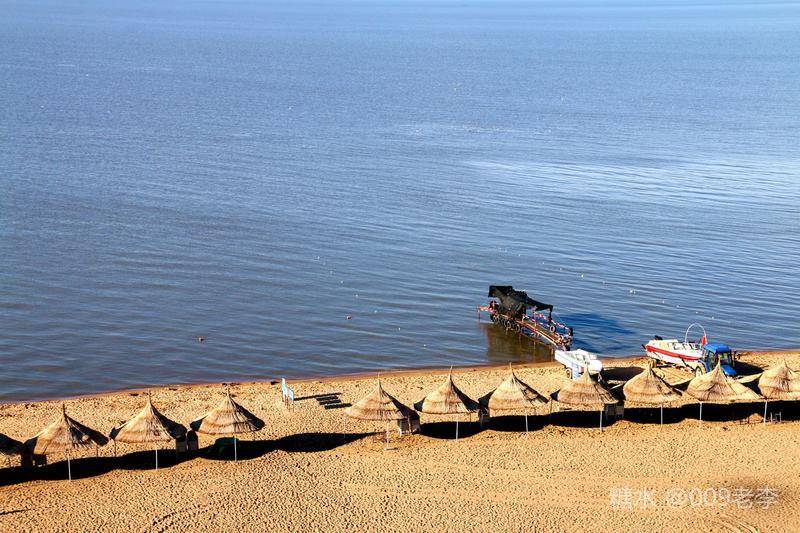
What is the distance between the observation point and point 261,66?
156 meters

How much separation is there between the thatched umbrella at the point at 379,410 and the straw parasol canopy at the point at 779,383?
1332cm

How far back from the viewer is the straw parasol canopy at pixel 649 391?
34688 millimetres

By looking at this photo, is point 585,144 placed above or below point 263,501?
above

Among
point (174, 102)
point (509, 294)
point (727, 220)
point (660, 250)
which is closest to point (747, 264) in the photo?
point (660, 250)

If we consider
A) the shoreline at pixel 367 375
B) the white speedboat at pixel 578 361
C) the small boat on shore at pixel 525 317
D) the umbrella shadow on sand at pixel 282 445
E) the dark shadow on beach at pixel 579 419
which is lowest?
the umbrella shadow on sand at pixel 282 445

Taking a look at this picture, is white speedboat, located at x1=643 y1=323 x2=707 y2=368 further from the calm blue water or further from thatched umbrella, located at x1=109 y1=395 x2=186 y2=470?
thatched umbrella, located at x1=109 y1=395 x2=186 y2=470

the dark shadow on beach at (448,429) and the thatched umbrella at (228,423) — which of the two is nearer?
the thatched umbrella at (228,423)

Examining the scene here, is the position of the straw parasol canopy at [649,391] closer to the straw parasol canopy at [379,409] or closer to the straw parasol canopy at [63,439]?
the straw parasol canopy at [379,409]

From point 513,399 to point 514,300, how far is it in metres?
13.3

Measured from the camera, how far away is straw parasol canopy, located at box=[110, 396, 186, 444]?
3038 centimetres

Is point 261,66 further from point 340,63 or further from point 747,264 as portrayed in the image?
point 747,264

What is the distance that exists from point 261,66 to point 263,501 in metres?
134

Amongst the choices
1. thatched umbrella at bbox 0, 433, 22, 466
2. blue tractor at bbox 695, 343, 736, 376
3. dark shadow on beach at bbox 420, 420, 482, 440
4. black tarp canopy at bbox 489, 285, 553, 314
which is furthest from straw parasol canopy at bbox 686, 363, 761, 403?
thatched umbrella at bbox 0, 433, 22, 466

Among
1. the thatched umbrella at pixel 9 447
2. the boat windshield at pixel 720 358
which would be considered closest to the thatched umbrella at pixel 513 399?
the boat windshield at pixel 720 358
